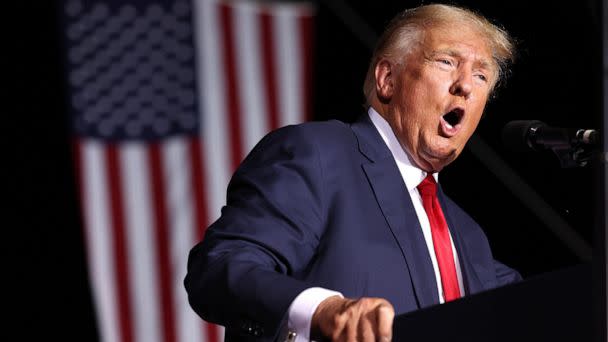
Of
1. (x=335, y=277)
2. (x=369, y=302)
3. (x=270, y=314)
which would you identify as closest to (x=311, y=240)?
(x=335, y=277)

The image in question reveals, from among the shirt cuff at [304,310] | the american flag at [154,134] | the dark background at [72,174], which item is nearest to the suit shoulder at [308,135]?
the shirt cuff at [304,310]

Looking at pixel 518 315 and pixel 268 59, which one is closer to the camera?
pixel 518 315

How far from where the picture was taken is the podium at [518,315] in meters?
1.10

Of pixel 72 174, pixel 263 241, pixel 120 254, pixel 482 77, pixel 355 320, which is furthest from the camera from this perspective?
pixel 120 254

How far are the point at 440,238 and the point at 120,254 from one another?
1.66m

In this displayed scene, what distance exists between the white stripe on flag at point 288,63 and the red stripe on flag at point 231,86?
0.17 metres

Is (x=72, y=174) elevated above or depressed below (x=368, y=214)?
below

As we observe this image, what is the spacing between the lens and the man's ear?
1842 mm

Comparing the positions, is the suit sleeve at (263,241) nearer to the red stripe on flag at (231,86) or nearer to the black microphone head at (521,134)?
the black microphone head at (521,134)

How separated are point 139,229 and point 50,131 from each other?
44 centimetres

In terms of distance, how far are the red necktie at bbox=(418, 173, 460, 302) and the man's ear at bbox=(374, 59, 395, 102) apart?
16 cm

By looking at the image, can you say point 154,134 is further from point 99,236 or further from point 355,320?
point 355,320

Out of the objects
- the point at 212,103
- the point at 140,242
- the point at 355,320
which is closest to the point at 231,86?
the point at 212,103

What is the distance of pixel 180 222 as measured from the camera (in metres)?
3.25
